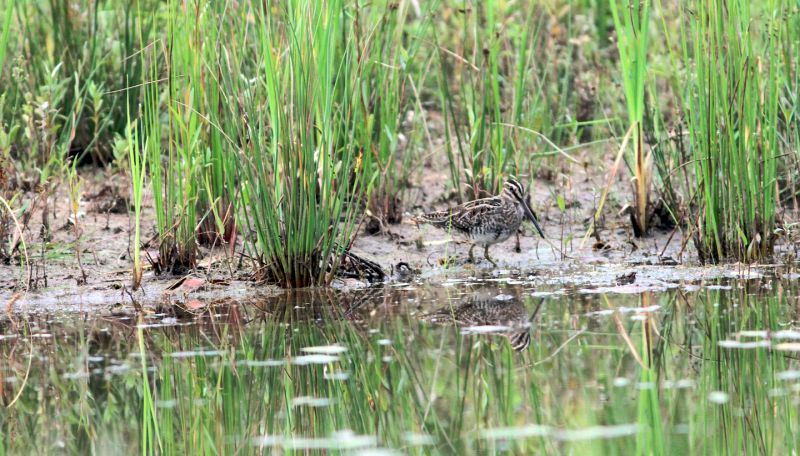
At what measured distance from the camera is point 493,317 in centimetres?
590

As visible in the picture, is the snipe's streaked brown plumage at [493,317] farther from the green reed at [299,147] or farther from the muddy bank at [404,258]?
the green reed at [299,147]

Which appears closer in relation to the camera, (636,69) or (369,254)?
(636,69)

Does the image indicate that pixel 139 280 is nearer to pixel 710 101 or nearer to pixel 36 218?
pixel 36 218

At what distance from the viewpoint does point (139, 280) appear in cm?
658

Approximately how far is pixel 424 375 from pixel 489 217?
2754 mm

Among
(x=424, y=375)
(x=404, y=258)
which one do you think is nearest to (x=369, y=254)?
(x=404, y=258)

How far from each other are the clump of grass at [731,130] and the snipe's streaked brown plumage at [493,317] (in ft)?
4.08

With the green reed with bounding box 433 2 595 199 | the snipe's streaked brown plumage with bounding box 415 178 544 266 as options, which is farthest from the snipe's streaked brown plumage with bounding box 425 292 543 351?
the green reed with bounding box 433 2 595 199

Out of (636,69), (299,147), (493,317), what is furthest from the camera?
(636,69)

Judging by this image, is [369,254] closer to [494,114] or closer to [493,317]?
[494,114]

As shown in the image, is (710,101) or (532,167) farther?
(532,167)

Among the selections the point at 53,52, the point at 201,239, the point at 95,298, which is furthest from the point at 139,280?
the point at 53,52

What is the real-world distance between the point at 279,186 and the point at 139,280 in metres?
0.95

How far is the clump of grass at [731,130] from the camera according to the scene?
625 cm
